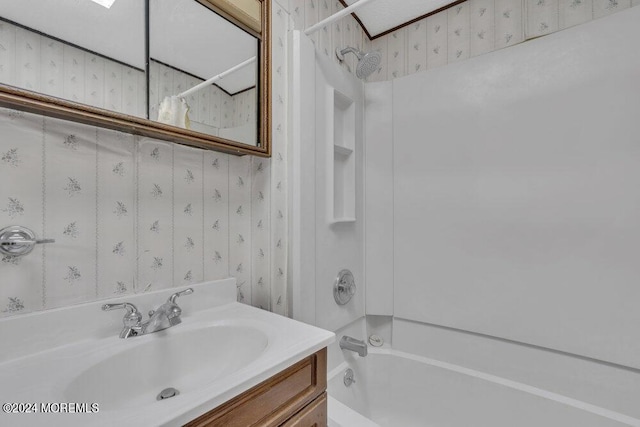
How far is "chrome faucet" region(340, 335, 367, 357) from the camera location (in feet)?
4.50

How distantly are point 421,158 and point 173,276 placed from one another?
4.26 ft

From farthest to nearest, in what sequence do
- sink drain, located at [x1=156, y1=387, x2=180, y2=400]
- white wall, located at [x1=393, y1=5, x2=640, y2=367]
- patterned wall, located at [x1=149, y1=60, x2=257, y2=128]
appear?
white wall, located at [x1=393, y1=5, x2=640, y2=367] < patterned wall, located at [x1=149, y1=60, x2=257, y2=128] < sink drain, located at [x1=156, y1=387, x2=180, y2=400]

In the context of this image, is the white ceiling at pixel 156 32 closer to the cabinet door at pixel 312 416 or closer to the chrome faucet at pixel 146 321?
the chrome faucet at pixel 146 321

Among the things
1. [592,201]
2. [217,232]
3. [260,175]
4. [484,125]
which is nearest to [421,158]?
[484,125]

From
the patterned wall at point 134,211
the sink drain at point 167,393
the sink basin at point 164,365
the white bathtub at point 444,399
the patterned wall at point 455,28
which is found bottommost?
the white bathtub at point 444,399

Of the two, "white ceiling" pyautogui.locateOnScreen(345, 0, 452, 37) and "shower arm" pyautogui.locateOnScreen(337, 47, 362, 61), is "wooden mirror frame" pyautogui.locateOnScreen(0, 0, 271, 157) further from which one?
"white ceiling" pyautogui.locateOnScreen(345, 0, 452, 37)

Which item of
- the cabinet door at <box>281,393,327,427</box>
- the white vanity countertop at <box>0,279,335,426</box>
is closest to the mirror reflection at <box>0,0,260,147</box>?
the white vanity countertop at <box>0,279,335,426</box>

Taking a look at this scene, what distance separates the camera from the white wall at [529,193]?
3.76ft

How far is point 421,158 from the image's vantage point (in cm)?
156

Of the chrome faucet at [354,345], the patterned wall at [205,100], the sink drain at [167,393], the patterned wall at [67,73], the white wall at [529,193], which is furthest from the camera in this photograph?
the chrome faucet at [354,345]

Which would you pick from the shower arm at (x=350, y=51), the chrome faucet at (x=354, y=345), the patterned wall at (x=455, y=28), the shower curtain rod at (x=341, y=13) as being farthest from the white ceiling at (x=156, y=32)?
the chrome faucet at (x=354, y=345)

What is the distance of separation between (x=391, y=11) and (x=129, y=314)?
2004mm

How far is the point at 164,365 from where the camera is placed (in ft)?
2.69

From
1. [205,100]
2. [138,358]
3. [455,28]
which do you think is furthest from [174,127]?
[455,28]
